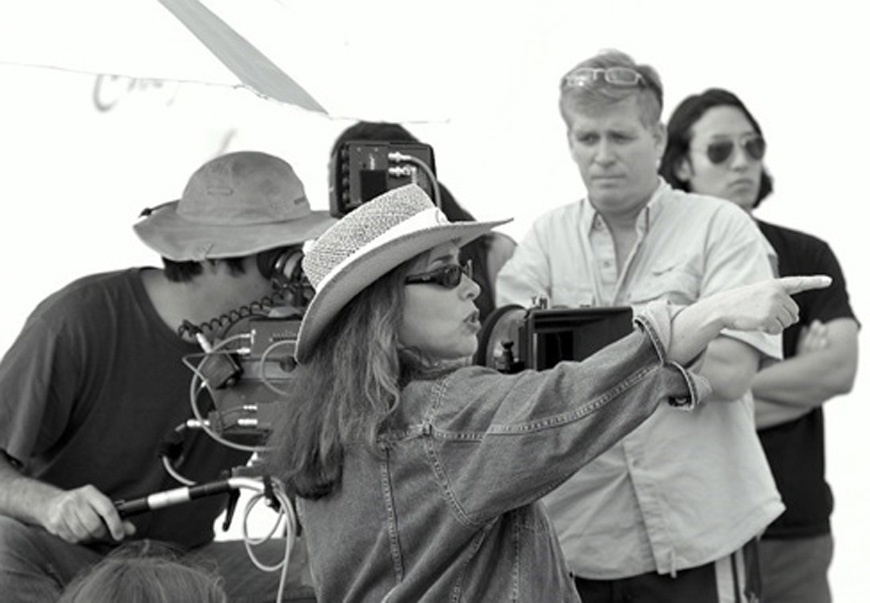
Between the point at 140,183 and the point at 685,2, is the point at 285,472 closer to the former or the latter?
the point at 140,183

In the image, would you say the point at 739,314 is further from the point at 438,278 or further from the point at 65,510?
the point at 65,510

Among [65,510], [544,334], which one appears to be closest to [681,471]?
[544,334]

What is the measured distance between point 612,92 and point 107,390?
4.33 ft

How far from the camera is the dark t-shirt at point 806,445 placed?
447 centimetres

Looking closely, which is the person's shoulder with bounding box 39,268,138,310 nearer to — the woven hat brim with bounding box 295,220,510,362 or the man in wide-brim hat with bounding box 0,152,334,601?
the man in wide-brim hat with bounding box 0,152,334,601

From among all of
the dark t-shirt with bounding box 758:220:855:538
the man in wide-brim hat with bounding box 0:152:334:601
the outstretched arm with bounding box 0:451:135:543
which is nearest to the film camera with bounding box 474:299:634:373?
the man in wide-brim hat with bounding box 0:152:334:601

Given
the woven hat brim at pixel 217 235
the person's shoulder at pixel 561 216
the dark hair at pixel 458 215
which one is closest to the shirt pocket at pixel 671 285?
the person's shoulder at pixel 561 216

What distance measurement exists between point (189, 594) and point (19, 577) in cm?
92

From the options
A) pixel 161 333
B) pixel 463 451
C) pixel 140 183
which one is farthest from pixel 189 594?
pixel 140 183

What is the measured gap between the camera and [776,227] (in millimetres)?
4703

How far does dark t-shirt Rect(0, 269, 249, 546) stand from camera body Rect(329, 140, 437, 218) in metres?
0.60

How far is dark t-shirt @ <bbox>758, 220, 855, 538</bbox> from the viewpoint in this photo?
14.7 ft

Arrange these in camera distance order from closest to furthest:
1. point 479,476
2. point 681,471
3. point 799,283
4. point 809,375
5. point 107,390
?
point 799,283, point 479,476, point 681,471, point 107,390, point 809,375

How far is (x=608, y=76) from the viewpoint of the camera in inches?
159
